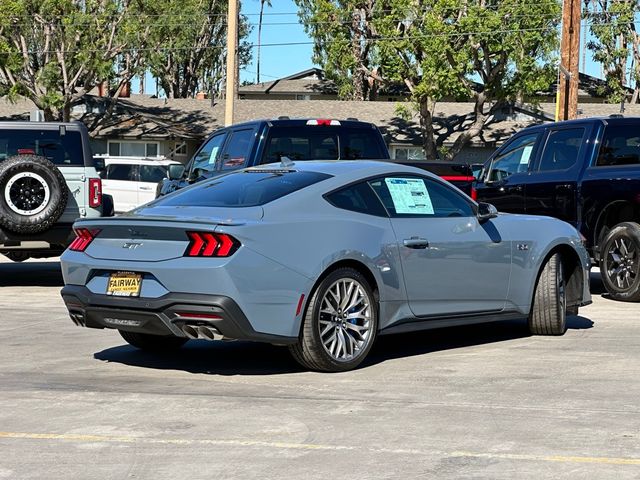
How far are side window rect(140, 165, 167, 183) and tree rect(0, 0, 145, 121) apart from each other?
15563mm

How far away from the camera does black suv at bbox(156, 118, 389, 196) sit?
14516 mm

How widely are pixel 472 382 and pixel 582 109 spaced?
158 feet

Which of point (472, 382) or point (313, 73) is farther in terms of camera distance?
point (313, 73)

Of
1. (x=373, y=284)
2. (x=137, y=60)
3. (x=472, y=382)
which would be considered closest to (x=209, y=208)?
(x=373, y=284)

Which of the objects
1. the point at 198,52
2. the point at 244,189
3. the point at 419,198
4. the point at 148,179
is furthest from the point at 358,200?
the point at 198,52

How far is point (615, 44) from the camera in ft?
208

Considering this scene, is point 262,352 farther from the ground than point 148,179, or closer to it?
closer to it

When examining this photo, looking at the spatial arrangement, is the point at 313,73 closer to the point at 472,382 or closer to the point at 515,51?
the point at 515,51

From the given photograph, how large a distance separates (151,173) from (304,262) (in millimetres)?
25578

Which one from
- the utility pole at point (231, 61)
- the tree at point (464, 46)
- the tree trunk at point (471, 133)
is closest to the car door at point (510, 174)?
the utility pole at point (231, 61)

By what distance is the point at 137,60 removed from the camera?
162ft

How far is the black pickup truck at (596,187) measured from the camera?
43.3 ft

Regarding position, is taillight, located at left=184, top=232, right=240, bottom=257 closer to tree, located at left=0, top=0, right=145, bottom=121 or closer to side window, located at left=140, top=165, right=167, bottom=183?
side window, located at left=140, top=165, right=167, bottom=183

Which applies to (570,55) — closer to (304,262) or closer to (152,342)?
(152,342)
